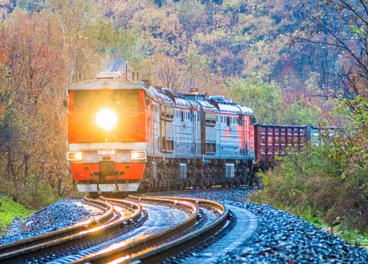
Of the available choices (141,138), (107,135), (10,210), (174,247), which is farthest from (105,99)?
(174,247)

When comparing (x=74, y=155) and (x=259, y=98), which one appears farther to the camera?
(x=259, y=98)

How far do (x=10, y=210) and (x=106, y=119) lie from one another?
6264 millimetres

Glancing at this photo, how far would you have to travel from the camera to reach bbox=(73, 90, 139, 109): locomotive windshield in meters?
24.7

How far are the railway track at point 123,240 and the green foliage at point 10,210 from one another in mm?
7982

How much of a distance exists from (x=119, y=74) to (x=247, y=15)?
98.9 metres

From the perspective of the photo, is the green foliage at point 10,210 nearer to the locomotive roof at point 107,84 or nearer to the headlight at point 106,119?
the headlight at point 106,119

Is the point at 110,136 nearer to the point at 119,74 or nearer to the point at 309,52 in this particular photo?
the point at 119,74

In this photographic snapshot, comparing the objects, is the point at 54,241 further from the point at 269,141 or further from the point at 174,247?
the point at 269,141

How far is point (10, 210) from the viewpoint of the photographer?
93.6 ft

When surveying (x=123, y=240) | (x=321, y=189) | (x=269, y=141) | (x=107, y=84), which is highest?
(x=107, y=84)

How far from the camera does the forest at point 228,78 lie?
17312mm

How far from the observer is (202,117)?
3284 centimetres

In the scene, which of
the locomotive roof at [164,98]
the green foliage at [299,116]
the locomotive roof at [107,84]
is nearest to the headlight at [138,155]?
the locomotive roof at [164,98]

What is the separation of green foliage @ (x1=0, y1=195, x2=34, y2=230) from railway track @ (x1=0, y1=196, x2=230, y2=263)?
314 inches
